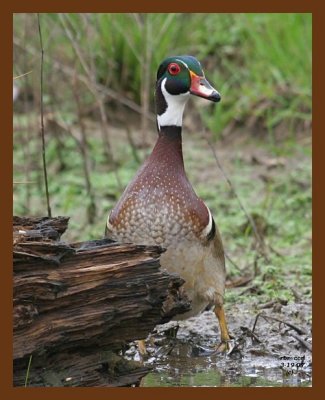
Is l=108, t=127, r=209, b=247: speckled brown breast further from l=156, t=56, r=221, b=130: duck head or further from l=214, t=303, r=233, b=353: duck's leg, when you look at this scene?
l=214, t=303, r=233, b=353: duck's leg

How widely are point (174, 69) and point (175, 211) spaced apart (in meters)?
0.92

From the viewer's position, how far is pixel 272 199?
919 centimetres

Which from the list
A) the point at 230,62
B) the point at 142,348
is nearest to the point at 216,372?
the point at 142,348

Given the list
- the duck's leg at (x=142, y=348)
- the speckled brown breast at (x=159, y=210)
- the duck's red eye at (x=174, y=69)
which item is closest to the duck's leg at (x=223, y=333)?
the duck's leg at (x=142, y=348)

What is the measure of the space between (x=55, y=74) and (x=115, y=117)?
1.01 meters

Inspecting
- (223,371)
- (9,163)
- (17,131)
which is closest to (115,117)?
(17,131)

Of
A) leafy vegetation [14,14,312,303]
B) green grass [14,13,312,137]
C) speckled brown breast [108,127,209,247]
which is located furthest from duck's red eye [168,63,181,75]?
green grass [14,13,312,137]

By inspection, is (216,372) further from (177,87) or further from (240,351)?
(177,87)

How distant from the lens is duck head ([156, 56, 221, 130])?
600 cm

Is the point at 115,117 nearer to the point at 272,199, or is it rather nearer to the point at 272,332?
the point at 272,199

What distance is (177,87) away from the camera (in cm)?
Answer: 612

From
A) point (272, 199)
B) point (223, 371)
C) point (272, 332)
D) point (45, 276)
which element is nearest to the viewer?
point (45, 276)

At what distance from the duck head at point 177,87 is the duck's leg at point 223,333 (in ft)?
3.87

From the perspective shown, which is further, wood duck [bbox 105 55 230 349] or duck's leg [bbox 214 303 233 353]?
duck's leg [bbox 214 303 233 353]
